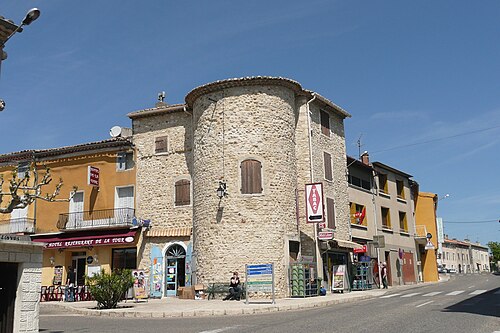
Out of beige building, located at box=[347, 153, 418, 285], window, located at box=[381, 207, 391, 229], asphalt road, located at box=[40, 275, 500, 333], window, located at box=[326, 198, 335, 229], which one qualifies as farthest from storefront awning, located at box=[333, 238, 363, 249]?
asphalt road, located at box=[40, 275, 500, 333]

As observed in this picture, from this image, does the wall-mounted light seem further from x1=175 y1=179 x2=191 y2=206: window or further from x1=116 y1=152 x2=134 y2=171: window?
x1=116 y1=152 x2=134 y2=171: window

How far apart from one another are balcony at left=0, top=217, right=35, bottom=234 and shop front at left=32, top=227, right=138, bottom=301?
25.8 inches

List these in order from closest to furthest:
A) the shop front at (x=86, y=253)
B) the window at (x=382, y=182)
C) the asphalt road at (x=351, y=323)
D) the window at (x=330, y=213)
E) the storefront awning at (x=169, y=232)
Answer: the asphalt road at (x=351, y=323) < the storefront awning at (x=169, y=232) < the shop front at (x=86, y=253) < the window at (x=330, y=213) < the window at (x=382, y=182)

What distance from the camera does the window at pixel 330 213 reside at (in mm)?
26672

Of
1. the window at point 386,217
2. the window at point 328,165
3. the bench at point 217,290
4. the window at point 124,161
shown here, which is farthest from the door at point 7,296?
the window at point 386,217

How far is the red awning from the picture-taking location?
25.8 metres

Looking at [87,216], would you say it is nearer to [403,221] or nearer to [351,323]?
[351,323]

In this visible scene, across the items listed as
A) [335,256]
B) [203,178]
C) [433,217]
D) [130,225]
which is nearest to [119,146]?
[130,225]

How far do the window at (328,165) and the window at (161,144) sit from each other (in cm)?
852

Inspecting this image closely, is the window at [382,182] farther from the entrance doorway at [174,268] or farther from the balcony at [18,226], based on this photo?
the balcony at [18,226]

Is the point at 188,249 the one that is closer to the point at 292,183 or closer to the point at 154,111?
the point at 292,183

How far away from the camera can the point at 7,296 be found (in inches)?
349

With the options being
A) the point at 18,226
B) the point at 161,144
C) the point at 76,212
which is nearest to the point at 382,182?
the point at 161,144

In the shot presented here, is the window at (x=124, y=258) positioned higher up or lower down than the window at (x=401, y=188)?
lower down
